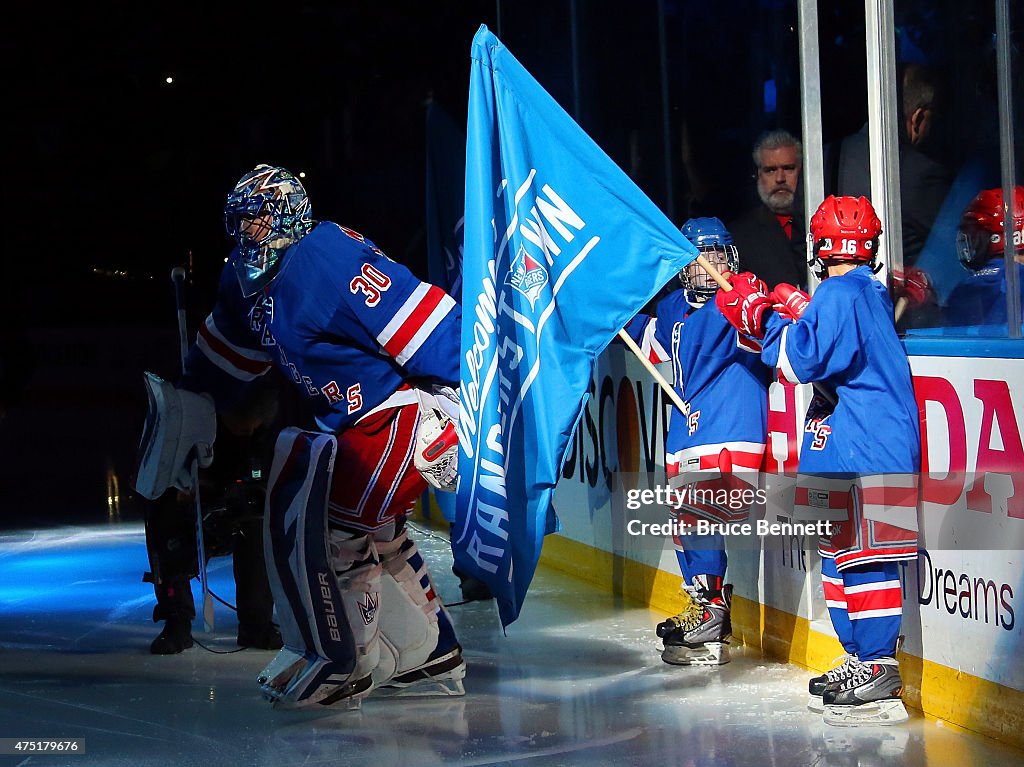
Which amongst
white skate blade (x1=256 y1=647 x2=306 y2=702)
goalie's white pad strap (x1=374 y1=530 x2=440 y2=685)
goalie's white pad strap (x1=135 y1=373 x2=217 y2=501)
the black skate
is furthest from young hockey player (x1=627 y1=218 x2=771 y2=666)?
the black skate

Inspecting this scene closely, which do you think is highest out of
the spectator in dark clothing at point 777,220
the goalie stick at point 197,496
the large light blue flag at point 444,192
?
the large light blue flag at point 444,192

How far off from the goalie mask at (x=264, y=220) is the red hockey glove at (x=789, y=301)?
5.22ft

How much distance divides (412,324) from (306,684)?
4.01 feet

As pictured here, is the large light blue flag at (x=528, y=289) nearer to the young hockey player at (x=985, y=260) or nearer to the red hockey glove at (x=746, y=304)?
the red hockey glove at (x=746, y=304)

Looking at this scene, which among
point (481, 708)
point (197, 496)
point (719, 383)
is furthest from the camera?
point (197, 496)

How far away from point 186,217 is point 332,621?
43.7 ft

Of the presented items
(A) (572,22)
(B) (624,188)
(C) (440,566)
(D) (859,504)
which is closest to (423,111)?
(A) (572,22)

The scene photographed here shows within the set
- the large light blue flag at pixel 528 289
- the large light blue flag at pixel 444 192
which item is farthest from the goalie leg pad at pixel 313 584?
the large light blue flag at pixel 444 192

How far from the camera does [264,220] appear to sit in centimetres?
477

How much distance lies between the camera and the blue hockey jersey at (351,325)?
465 cm

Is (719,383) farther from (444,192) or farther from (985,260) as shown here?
(444,192)

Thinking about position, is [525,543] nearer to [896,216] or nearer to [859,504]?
[859,504]

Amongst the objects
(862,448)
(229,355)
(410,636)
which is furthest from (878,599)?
(229,355)

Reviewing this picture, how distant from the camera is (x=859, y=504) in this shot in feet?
13.9
